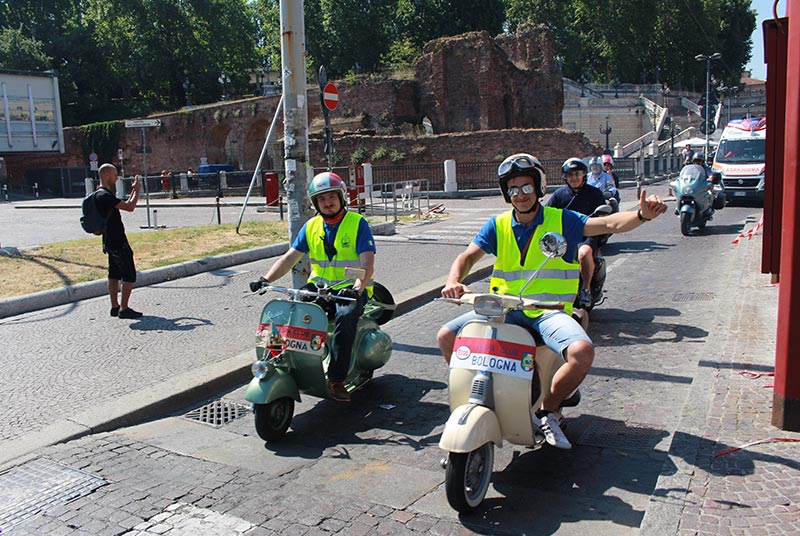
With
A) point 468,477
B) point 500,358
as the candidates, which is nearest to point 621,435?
point 500,358

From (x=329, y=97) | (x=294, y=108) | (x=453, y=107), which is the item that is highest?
(x=453, y=107)

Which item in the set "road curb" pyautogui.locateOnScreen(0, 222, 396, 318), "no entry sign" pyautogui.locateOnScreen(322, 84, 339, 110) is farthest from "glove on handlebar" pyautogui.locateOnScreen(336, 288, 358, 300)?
"no entry sign" pyautogui.locateOnScreen(322, 84, 339, 110)

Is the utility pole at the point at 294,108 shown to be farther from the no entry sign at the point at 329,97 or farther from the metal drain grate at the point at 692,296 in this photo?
the metal drain grate at the point at 692,296

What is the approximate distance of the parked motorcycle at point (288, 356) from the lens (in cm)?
481

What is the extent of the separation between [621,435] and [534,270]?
4.36 feet

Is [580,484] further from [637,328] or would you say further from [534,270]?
[637,328]

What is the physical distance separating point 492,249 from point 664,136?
6759 centimetres

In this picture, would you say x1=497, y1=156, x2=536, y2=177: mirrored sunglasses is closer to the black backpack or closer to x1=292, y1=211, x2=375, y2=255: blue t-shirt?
x1=292, y1=211, x2=375, y2=255: blue t-shirt

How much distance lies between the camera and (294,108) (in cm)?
830

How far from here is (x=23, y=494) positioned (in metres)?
4.16

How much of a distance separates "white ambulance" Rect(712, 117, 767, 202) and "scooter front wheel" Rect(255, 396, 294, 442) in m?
17.8

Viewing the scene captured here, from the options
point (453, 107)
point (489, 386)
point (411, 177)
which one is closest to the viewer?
point (489, 386)

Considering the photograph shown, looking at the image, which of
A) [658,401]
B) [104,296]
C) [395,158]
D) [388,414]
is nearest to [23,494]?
[388,414]

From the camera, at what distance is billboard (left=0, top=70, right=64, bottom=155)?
1040 inches
